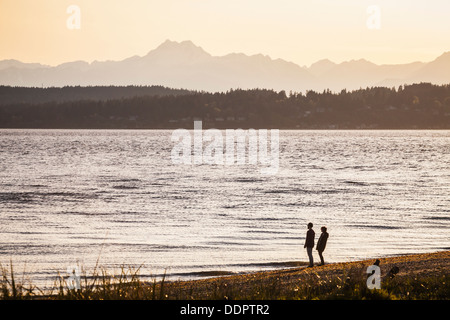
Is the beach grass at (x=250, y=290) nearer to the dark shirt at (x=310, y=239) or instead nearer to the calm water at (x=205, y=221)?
the dark shirt at (x=310, y=239)

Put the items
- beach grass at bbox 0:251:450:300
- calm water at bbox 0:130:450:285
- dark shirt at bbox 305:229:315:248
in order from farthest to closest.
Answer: calm water at bbox 0:130:450:285 < dark shirt at bbox 305:229:315:248 < beach grass at bbox 0:251:450:300

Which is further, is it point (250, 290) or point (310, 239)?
point (310, 239)

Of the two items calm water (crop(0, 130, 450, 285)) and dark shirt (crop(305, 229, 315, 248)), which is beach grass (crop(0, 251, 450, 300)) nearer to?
dark shirt (crop(305, 229, 315, 248))

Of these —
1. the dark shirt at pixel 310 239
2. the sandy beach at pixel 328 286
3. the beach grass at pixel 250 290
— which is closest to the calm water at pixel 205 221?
the dark shirt at pixel 310 239

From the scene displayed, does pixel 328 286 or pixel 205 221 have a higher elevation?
pixel 328 286

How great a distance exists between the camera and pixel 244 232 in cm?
3594

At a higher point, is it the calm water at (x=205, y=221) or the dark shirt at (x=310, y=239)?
the dark shirt at (x=310, y=239)

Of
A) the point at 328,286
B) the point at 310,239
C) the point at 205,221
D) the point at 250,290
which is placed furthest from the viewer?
the point at 205,221

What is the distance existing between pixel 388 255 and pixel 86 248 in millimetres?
14250

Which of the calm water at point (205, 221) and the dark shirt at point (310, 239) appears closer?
the dark shirt at point (310, 239)

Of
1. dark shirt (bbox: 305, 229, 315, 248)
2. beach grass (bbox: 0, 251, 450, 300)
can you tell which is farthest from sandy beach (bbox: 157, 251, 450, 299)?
dark shirt (bbox: 305, 229, 315, 248)

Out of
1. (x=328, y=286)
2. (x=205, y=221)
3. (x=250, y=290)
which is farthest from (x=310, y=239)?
(x=205, y=221)

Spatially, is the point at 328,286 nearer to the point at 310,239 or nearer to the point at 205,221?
the point at 310,239
